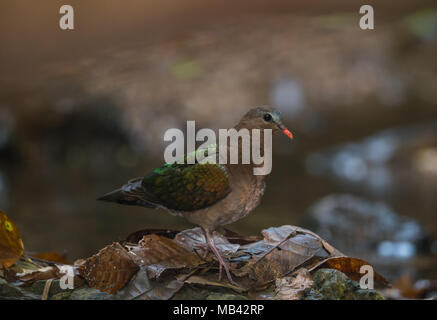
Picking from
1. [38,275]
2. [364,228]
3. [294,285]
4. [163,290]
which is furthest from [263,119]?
[364,228]

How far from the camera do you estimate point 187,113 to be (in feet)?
31.2

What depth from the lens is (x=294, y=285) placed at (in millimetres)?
1909

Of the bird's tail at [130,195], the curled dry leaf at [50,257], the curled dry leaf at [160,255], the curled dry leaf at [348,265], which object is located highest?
the bird's tail at [130,195]

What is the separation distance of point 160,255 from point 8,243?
583 millimetres

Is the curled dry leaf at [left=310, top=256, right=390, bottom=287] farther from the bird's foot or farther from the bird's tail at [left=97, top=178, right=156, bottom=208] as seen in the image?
the bird's tail at [left=97, top=178, right=156, bottom=208]

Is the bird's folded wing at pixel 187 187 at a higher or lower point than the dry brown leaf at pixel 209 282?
higher

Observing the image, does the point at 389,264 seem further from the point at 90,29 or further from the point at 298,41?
the point at 298,41

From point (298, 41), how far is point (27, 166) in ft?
18.0

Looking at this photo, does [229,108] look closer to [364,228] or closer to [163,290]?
[364,228]

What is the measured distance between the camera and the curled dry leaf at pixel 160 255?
A: 1937mm

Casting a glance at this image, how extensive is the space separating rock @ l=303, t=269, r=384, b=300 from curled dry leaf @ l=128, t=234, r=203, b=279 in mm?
430

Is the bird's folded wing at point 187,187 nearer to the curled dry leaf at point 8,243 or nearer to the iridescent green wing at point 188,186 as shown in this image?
the iridescent green wing at point 188,186

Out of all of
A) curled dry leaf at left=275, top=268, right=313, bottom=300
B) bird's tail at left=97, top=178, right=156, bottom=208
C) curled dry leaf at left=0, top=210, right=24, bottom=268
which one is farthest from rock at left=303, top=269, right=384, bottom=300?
curled dry leaf at left=0, top=210, right=24, bottom=268

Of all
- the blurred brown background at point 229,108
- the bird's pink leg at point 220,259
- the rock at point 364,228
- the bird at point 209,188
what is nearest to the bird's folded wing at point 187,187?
the bird at point 209,188
